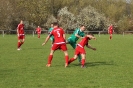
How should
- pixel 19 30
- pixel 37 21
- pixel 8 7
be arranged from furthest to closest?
1. pixel 37 21
2. pixel 8 7
3. pixel 19 30

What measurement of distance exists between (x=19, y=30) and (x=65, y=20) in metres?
47.0

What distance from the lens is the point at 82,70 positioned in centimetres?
1186

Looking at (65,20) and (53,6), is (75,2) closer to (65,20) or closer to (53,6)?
(53,6)

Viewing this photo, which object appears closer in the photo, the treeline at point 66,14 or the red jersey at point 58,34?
the red jersey at point 58,34

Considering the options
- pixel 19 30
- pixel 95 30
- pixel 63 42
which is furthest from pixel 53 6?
pixel 63 42

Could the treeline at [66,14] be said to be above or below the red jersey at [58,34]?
above

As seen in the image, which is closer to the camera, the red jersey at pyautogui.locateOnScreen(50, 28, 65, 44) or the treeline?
the red jersey at pyautogui.locateOnScreen(50, 28, 65, 44)

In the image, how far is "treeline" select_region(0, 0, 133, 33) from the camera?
202 feet

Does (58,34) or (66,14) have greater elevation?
(66,14)

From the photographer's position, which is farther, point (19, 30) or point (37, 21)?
point (37, 21)

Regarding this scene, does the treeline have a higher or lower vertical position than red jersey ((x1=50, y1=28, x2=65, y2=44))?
higher

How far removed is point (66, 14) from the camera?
68.7 m

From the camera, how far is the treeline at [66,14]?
61438 mm

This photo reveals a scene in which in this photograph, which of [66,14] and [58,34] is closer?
[58,34]
